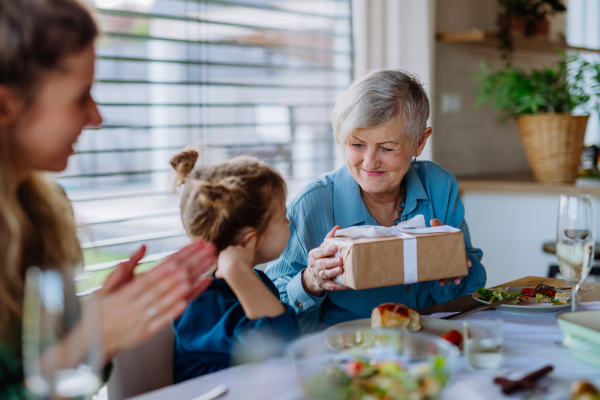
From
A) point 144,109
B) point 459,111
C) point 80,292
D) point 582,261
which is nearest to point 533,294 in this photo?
point 582,261

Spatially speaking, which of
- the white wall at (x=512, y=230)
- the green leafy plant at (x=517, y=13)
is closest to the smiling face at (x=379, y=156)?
the white wall at (x=512, y=230)

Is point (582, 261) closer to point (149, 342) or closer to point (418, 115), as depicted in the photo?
point (418, 115)

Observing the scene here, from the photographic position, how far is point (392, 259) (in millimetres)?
1272

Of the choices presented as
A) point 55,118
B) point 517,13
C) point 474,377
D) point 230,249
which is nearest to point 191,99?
point 230,249

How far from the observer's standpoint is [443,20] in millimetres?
3486

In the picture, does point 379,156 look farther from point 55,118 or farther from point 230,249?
point 55,118

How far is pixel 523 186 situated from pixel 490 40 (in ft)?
3.03

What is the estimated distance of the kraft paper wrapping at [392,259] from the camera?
1.25m

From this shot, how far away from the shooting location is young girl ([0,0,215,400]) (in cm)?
88

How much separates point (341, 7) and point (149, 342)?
255 centimetres

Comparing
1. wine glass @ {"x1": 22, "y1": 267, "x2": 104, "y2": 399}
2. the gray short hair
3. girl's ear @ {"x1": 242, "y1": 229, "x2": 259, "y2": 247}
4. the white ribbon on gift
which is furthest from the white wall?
wine glass @ {"x1": 22, "y1": 267, "x2": 104, "y2": 399}

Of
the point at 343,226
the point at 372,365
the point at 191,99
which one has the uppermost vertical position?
the point at 191,99

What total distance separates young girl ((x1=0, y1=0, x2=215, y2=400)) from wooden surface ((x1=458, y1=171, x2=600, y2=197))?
2.50 m

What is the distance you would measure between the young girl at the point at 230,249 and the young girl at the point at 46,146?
0.19 metres
